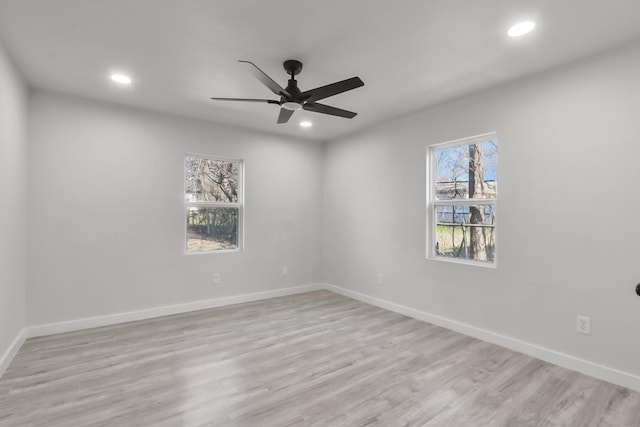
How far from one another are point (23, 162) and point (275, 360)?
2.99 metres

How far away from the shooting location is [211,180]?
442 cm

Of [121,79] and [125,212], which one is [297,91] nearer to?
[121,79]

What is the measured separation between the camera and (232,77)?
2.96 meters

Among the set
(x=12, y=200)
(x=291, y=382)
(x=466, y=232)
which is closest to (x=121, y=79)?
(x=12, y=200)

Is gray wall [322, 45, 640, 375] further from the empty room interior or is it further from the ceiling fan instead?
the ceiling fan

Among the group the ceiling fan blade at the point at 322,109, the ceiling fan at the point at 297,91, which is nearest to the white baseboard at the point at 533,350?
the ceiling fan blade at the point at 322,109

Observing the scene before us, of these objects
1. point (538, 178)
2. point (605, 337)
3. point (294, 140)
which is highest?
point (294, 140)

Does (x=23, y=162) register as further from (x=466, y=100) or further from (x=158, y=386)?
(x=466, y=100)

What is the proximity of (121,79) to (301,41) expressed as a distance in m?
1.86

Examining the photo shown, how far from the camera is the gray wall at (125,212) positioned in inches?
130

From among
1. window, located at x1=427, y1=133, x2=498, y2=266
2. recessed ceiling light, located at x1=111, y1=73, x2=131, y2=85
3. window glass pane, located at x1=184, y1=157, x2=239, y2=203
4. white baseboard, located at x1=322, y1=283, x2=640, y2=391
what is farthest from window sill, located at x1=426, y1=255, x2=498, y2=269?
recessed ceiling light, located at x1=111, y1=73, x2=131, y2=85

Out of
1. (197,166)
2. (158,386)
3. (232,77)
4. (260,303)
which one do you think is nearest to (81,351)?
(158,386)

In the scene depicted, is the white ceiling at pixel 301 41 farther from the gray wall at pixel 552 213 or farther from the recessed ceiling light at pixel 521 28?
the gray wall at pixel 552 213

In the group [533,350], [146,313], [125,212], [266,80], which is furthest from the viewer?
[146,313]
